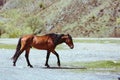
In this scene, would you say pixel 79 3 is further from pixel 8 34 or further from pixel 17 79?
pixel 17 79

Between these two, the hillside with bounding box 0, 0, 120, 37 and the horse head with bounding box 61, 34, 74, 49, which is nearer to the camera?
the horse head with bounding box 61, 34, 74, 49

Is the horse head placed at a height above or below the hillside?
below

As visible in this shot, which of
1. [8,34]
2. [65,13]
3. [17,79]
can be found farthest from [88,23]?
[17,79]

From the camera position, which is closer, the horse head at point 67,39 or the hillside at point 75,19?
the horse head at point 67,39

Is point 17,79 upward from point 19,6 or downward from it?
downward

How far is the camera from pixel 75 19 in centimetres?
14625

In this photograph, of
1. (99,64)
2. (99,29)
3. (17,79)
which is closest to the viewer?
(17,79)

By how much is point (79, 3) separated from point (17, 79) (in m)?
129

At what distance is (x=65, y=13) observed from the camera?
500ft

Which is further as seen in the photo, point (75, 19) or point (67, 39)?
point (75, 19)

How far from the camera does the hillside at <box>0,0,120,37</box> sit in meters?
136

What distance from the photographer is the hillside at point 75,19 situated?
447 feet

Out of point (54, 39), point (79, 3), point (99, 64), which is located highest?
point (79, 3)

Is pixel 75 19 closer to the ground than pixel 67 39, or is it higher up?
higher up
